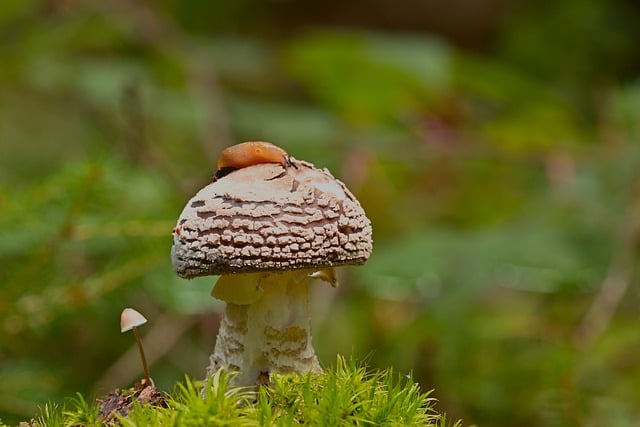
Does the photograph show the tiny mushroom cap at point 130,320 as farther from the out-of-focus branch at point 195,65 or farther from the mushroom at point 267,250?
the out-of-focus branch at point 195,65

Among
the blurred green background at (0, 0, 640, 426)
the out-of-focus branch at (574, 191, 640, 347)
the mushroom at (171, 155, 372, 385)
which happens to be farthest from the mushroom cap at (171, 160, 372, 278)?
the out-of-focus branch at (574, 191, 640, 347)

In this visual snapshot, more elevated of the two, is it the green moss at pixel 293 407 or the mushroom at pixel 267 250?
the mushroom at pixel 267 250

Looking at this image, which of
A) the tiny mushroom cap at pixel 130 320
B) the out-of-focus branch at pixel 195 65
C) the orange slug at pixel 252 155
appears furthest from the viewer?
the out-of-focus branch at pixel 195 65

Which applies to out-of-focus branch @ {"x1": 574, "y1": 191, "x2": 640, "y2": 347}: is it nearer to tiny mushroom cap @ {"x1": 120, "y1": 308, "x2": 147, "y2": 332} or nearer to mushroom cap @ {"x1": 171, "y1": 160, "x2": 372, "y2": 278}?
mushroom cap @ {"x1": 171, "y1": 160, "x2": 372, "y2": 278}

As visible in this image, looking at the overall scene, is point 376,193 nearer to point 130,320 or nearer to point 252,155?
point 252,155

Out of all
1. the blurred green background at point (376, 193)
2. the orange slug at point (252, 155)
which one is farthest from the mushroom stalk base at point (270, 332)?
the blurred green background at point (376, 193)

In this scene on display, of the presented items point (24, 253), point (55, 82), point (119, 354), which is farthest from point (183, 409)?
point (55, 82)

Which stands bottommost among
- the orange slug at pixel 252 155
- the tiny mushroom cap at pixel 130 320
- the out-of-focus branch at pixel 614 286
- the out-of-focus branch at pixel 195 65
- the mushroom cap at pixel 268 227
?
the out-of-focus branch at pixel 614 286
